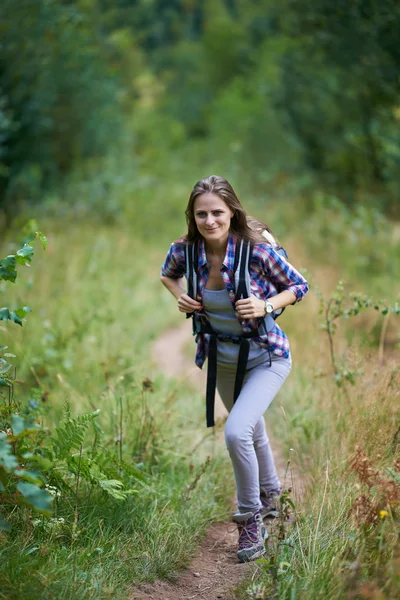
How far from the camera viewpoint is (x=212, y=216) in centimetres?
323

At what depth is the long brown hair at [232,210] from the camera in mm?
3262

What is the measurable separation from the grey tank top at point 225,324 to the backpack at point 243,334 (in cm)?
3

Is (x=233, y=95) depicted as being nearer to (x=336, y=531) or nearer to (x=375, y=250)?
(x=375, y=250)

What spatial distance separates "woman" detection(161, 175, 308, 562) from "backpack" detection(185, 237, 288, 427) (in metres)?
0.02

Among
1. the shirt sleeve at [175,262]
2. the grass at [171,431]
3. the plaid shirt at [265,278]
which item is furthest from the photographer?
the shirt sleeve at [175,262]

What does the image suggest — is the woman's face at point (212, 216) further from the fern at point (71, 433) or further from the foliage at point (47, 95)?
the foliage at point (47, 95)

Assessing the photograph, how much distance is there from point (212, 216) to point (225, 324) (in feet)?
2.03

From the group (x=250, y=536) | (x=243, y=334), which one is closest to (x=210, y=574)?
(x=250, y=536)

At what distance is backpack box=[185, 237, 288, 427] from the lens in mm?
3189

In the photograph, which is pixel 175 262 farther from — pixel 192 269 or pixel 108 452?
pixel 108 452

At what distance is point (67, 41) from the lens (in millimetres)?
11719

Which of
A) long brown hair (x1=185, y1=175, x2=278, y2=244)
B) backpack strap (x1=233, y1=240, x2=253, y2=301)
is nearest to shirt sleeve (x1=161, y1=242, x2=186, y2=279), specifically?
long brown hair (x1=185, y1=175, x2=278, y2=244)

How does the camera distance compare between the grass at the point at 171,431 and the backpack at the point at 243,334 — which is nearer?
the grass at the point at 171,431

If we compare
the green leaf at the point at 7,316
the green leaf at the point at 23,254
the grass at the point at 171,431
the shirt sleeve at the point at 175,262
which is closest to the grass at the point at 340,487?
the grass at the point at 171,431
